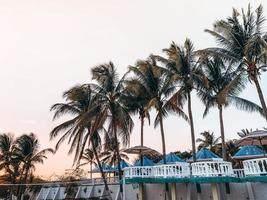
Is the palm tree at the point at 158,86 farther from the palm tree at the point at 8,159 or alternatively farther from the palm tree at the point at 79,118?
the palm tree at the point at 8,159

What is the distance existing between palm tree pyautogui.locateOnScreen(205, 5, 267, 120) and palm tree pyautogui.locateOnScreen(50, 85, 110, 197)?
26.0 ft

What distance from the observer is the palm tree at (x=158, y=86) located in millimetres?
18547

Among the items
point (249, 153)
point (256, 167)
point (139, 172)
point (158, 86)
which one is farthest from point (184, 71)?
point (256, 167)

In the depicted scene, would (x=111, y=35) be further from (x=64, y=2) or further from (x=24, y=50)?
(x=24, y=50)

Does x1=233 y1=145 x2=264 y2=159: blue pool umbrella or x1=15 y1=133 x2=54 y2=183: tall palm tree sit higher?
x1=15 y1=133 x2=54 y2=183: tall palm tree

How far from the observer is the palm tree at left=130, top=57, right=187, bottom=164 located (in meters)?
18.5

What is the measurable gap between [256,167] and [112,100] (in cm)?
973

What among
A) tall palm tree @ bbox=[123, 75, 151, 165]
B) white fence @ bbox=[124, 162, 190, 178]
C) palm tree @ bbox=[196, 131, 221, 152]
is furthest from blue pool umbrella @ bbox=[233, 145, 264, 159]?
palm tree @ bbox=[196, 131, 221, 152]

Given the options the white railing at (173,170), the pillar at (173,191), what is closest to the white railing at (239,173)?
the white railing at (173,170)

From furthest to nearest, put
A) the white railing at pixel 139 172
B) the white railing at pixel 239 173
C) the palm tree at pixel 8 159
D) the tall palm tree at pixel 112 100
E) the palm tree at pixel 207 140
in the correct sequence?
the palm tree at pixel 207 140 → the palm tree at pixel 8 159 → the tall palm tree at pixel 112 100 → the white railing at pixel 139 172 → the white railing at pixel 239 173

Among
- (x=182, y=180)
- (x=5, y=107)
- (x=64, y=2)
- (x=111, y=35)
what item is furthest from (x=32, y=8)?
(x=182, y=180)

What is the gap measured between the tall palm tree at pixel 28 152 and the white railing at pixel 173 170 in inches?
721

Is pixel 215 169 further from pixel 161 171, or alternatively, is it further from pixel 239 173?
pixel 161 171

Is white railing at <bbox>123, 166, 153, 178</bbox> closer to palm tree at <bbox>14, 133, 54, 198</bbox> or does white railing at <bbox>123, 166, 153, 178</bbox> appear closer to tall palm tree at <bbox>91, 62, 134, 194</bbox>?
tall palm tree at <bbox>91, 62, 134, 194</bbox>
